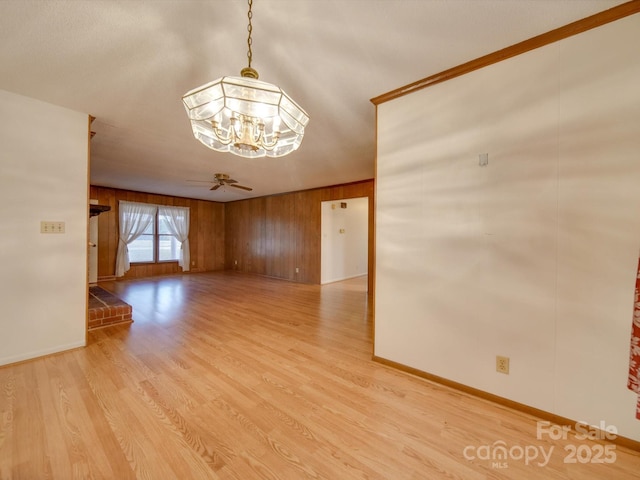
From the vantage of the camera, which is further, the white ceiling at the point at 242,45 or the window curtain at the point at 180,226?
the window curtain at the point at 180,226

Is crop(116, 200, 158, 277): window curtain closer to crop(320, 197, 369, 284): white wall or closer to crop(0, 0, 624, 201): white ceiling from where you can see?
crop(0, 0, 624, 201): white ceiling

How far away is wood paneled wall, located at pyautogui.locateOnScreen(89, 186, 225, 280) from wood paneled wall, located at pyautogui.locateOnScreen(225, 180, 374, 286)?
1.30 feet

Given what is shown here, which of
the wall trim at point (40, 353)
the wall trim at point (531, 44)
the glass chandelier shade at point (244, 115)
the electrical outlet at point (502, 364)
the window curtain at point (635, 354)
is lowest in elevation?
the wall trim at point (40, 353)

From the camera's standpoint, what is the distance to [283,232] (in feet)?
22.8

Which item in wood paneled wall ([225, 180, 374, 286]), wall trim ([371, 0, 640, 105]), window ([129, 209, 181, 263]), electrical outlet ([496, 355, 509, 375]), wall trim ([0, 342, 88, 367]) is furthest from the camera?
window ([129, 209, 181, 263])

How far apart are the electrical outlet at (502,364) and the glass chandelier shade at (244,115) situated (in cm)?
209

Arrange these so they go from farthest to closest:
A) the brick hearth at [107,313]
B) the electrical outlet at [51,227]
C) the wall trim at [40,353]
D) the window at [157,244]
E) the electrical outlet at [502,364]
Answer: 1. the window at [157,244]
2. the brick hearth at [107,313]
3. the electrical outlet at [51,227]
4. the wall trim at [40,353]
5. the electrical outlet at [502,364]

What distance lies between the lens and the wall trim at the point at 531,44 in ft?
4.44

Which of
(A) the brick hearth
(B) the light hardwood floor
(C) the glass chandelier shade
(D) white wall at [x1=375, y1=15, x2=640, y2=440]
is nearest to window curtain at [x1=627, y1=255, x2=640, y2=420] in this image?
(D) white wall at [x1=375, y1=15, x2=640, y2=440]

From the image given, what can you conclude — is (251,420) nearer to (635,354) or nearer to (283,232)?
(635,354)

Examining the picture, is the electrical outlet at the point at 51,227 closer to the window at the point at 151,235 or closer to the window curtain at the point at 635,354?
the window curtain at the point at 635,354

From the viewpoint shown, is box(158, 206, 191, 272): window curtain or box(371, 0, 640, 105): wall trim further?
box(158, 206, 191, 272): window curtain

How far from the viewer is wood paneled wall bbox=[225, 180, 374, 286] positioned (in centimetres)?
609

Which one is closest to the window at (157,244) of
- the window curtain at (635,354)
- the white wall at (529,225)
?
the white wall at (529,225)
